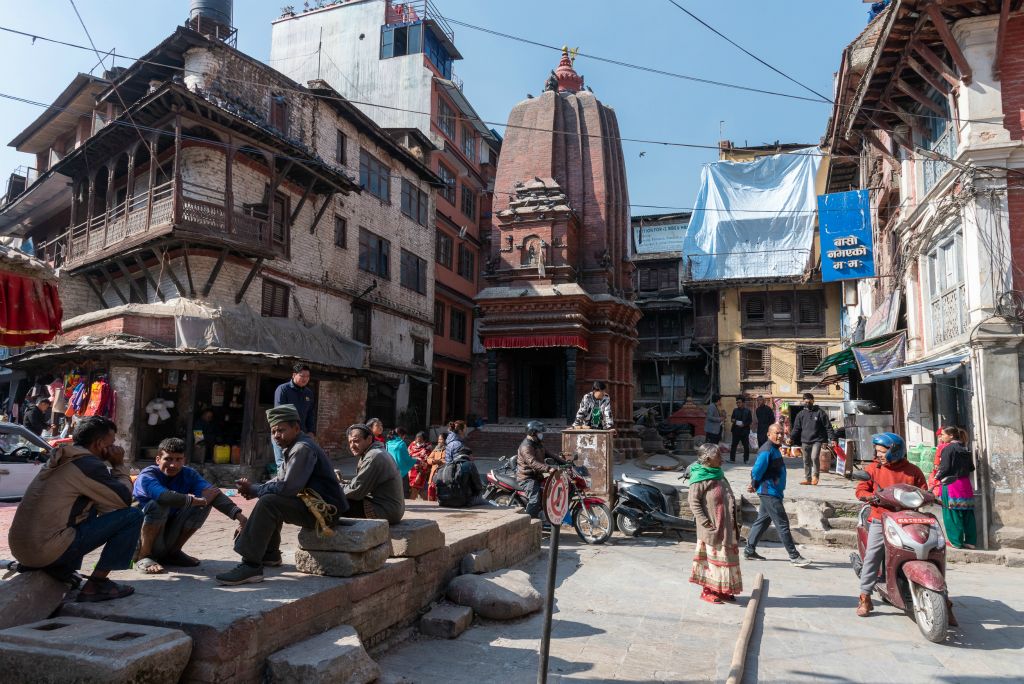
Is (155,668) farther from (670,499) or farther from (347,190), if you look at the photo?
(347,190)

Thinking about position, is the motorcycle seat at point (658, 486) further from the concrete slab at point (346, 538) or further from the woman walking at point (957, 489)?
the concrete slab at point (346, 538)

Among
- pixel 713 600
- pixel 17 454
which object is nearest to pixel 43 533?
pixel 713 600

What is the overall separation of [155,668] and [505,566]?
5.25 metres

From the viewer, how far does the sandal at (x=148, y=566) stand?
4898mm

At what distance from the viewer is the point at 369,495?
5.90m

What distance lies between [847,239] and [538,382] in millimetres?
11089

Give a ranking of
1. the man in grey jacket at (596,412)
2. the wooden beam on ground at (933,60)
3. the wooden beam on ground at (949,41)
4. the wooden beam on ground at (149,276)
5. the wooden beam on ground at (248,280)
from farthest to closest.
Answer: the wooden beam on ground at (248,280), the wooden beam on ground at (149,276), the man in grey jacket at (596,412), the wooden beam on ground at (933,60), the wooden beam on ground at (949,41)

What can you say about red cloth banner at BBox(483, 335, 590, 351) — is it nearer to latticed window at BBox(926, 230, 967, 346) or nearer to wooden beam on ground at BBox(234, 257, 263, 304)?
wooden beam on ground at BBox(234, 257, 263, 304)

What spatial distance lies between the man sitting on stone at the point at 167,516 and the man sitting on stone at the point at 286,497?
11.0 inches

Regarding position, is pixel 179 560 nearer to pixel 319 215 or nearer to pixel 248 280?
pixel 248 280

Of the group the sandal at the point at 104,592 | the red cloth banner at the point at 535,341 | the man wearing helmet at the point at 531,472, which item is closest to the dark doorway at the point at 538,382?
the red cloth banner at the point at 535,341

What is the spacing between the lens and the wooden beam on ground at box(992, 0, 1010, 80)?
32.6 ft

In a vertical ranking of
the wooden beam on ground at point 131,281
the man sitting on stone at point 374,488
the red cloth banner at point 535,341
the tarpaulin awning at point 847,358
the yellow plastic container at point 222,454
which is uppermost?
the wooden beam on ground at point 131,281

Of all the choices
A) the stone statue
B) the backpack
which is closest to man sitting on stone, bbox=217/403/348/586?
the backpack
